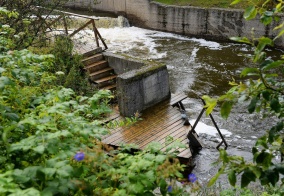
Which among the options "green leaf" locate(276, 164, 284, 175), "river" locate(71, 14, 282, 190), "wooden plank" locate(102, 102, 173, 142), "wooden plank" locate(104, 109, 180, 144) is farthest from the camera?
"river" locate(71, 14, 282, 190)

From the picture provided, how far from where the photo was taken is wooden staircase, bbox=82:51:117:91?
10.3m

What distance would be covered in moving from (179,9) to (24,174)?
19.3m

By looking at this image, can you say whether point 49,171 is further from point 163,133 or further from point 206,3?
point 206,3

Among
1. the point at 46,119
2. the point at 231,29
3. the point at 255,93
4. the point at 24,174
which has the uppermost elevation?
the point at 255,93

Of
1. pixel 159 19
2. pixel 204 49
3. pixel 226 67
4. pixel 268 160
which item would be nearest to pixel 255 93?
pixel 268 160

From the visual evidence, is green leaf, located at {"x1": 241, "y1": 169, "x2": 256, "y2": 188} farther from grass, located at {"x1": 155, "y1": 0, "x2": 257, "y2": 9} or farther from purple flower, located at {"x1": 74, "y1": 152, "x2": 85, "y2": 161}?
grass, located at {"x1": 155, "y1": 0, "x2": 257, "y2": 9}

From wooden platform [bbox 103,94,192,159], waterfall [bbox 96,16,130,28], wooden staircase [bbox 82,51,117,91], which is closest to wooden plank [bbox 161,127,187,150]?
wooden platform [bbox 103,94,192,159]

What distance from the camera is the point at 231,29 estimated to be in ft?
Result: 62.5

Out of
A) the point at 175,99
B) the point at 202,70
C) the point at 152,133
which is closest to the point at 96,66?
the point at 175,99

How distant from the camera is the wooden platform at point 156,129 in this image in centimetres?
775

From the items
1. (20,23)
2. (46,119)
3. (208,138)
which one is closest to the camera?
(46,119)

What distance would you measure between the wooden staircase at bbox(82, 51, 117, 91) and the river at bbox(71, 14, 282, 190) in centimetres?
225

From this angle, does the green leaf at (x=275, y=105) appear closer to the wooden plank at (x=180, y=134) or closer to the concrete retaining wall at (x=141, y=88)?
the wooden plank at (x=180, y=134)

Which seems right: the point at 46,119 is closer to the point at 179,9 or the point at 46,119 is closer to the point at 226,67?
the point at 226,67
